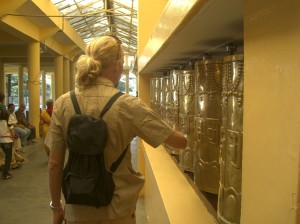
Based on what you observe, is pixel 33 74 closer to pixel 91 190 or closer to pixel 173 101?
pixel 173 101

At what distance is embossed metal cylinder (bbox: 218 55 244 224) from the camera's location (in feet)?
2.81

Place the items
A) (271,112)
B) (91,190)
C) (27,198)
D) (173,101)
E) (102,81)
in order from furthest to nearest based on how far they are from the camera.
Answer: (27,198), (173,101), (102,81), (91,190), (271,112)

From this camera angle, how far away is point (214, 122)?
3.97 feet

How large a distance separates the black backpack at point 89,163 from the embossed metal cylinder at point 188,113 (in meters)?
0.46

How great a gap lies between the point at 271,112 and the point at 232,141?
364 millimetres

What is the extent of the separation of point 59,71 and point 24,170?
241 inches

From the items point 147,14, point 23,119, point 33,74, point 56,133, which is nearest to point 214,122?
point 56,133

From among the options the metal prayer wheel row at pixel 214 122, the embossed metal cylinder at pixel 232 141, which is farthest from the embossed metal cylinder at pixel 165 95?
the embossed metal cylinder at pixel 232 141

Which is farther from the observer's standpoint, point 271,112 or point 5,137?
point 5,137

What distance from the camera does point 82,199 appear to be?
4.02 feet

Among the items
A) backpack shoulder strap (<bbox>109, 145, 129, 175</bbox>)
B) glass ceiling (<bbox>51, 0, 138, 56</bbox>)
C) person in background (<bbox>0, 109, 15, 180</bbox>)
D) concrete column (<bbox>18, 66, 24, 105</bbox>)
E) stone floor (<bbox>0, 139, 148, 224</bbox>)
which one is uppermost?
glass ceiling (<bbox>51, 0, 138, 56</bbox>)

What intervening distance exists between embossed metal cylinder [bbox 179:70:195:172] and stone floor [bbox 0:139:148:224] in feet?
6.29

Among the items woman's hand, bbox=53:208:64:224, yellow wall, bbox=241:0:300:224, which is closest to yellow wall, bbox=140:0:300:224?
yellow wall, bbox=241:0:300:224

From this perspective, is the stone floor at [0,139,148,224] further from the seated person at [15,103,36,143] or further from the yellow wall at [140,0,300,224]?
the yellow wall at [140,0,300,224]
